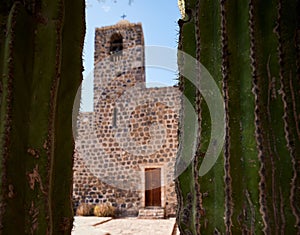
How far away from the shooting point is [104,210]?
9.09 meters

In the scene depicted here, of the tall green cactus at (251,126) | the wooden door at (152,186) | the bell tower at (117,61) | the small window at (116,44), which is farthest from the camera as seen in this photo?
the small window at (116,44)

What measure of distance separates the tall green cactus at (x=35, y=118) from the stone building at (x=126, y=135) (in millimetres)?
8060

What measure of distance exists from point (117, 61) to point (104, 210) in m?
4.39

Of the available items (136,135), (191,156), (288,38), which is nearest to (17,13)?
(191,156)

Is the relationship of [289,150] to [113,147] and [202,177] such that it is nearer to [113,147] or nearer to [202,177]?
[202,177]

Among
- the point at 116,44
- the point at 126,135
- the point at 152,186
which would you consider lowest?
the point at 152,186

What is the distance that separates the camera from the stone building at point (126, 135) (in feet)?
31.0

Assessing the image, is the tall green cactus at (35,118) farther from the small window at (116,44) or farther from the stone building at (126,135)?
the small window at (116,44)

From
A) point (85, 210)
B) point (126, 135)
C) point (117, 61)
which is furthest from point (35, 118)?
point (117, 61)

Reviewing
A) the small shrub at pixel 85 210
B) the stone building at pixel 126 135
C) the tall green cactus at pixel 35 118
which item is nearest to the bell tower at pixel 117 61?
the stone building at pixel 126 135

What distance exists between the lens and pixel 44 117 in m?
1.10

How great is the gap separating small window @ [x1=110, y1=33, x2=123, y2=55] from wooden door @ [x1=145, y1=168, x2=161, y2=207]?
3.77 meters

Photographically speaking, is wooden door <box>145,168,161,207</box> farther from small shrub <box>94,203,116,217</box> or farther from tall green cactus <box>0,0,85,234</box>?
tall green cactus <box>0,0,85,234</box>

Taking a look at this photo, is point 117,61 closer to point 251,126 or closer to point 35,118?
point 35,118
